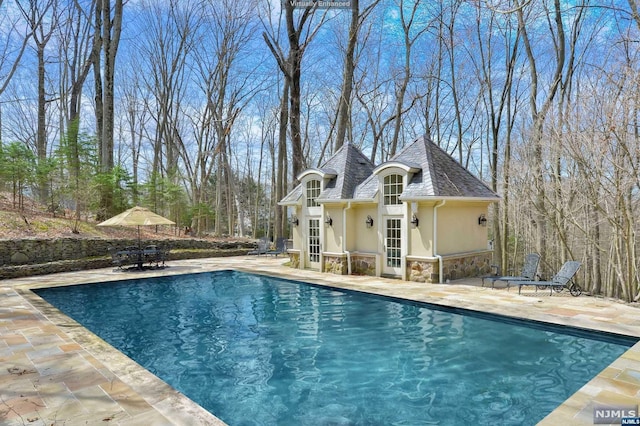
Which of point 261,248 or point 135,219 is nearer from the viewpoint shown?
point 135,219

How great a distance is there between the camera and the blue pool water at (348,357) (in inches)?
170

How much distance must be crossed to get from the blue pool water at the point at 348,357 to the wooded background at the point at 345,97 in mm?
4231

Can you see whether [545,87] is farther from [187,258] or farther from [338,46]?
[187,258]

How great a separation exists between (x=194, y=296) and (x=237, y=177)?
2364cm

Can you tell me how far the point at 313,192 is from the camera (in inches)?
517

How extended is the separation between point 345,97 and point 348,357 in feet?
38.4

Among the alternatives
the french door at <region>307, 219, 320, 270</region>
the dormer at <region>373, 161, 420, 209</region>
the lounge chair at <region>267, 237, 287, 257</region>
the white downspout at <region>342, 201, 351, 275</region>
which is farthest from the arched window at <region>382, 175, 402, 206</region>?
the lounge chair at <region>267, 237, 287, 257</region>

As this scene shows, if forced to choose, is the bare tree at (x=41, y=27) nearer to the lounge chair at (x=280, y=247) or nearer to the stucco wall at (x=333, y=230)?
the lounge chair at (x=280, y=247)

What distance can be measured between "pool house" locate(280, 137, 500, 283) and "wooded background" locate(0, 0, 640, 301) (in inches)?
89.6

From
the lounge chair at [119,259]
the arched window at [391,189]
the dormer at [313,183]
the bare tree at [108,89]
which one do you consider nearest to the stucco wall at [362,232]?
the arched window at [391,189]

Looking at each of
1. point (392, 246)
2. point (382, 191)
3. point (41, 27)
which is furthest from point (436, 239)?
point (41, 27)

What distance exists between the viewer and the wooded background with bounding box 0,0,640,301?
9562mm

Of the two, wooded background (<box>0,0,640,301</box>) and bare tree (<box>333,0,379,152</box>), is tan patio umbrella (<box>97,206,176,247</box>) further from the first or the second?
bare tree (<box>333,0,379,152</box>)

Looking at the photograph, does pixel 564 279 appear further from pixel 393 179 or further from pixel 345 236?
pixel 345 236
